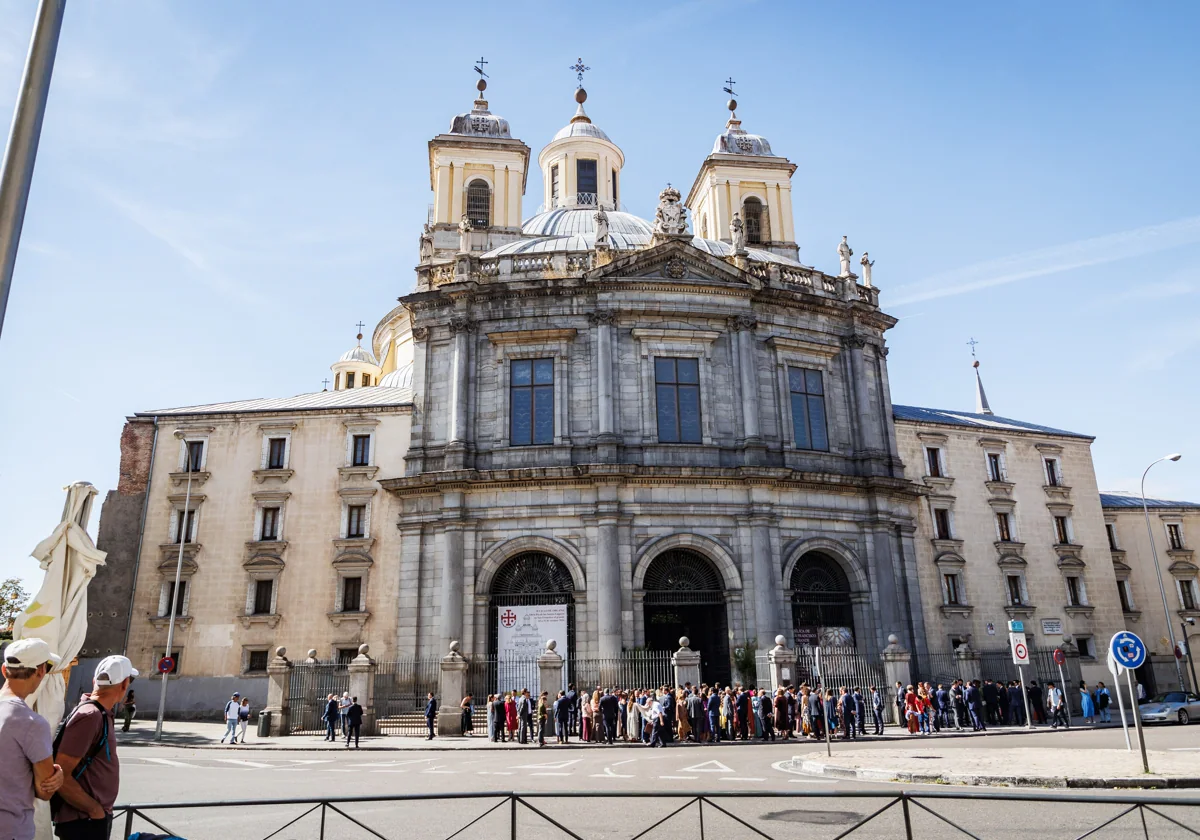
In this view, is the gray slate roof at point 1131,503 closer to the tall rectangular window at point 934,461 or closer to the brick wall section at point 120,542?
the tall rectangular window at point 934,461

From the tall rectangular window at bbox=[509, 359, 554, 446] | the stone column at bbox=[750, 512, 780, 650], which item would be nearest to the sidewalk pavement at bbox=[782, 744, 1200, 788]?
the stone column at bbox=[750, 512, 780, 650]

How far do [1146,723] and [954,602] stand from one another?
8123 millimetres

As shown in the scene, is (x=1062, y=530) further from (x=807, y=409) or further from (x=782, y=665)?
(x=782, y=665)

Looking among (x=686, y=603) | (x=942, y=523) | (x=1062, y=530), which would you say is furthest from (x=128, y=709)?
(x=1062, y=530)

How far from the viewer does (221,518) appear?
32.7 m

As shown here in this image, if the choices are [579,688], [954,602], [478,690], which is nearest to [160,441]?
[478,690]

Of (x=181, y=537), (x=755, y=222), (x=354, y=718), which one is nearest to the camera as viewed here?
(x=354, y=718)

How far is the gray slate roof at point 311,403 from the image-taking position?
111 ft

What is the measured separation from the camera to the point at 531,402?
104ft

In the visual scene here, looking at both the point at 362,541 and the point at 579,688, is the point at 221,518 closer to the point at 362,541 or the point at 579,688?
the point at 362,541

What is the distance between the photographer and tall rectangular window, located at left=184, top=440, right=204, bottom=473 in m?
33.4

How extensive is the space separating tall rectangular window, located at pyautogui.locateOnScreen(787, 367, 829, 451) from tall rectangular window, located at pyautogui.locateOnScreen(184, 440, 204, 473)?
2283 cm

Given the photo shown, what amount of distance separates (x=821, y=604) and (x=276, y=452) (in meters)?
21.4

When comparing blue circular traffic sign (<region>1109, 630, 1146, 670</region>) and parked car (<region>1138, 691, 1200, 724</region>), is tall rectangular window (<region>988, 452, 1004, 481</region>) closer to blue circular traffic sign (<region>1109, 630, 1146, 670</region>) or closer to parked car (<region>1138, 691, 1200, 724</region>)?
parked car (<region>1138, 691, 1200, 724</region>)
